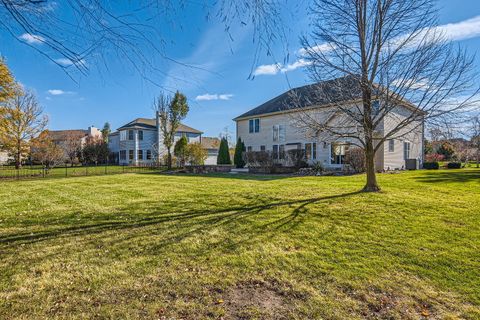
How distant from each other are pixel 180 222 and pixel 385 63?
723 cm

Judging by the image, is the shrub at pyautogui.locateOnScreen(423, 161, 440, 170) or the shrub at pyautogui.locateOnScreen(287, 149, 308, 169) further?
the shrub at pyautogui.locateOnScreen(423, 161, 440, 170)

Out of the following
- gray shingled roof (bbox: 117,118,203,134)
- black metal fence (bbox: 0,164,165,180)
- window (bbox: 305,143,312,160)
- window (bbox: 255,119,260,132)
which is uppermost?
gray shingled roof (bbox: 117,118,203,134)

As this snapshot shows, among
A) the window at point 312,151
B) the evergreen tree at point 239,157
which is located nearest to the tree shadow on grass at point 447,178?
the window at point 312,151

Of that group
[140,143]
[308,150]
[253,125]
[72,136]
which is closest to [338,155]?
[308,150]

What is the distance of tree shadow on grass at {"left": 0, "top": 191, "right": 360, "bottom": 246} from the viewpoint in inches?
194

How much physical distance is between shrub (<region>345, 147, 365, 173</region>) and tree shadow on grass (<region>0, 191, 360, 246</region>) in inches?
458

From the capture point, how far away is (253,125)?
2805cm

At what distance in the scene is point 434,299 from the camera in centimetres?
299

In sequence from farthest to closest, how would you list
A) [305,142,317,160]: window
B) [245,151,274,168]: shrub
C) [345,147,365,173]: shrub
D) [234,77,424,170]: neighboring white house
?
[305,142,317,160]: window
[245,151,274,168]: shrub
[234,77,424,170]: neighboring white house
[345,147,365,173]: shrub

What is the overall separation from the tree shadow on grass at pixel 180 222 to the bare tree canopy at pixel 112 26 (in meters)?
3.11

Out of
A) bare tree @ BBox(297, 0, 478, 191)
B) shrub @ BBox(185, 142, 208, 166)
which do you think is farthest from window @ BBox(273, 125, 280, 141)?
bare tree @ BBox(297, 0, 478, 191)

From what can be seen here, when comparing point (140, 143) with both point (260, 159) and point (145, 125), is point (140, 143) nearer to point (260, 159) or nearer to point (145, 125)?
point (145, 125)

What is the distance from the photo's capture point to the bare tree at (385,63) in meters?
7.89

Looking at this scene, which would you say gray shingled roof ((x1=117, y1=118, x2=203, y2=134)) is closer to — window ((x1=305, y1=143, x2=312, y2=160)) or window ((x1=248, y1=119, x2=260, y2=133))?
window ((x1=248, y1=119, x2=260, y2=133))
